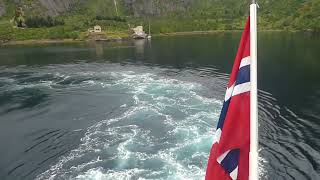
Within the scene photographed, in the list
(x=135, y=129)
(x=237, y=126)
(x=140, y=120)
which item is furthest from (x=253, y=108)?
(x=140, y=120)

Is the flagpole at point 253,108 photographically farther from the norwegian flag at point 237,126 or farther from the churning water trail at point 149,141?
the churning water trail at point 149,141

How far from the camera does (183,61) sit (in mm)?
120188

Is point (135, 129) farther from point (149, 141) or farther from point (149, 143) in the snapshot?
point (149, 143)

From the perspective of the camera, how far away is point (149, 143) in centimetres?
4831

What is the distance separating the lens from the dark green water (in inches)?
1645

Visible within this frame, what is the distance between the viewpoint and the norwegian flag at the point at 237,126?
431 inches

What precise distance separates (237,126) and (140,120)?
47272 millimetres

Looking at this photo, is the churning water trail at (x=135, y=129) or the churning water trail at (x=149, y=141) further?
the churning water trail at (x=135, y=129)

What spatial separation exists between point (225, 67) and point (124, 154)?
65320 millimetres

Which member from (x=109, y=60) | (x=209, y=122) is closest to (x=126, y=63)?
(x=109, y=60)

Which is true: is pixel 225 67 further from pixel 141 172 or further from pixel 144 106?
pixel 141 172

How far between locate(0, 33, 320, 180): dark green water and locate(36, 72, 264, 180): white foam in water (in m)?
0.12

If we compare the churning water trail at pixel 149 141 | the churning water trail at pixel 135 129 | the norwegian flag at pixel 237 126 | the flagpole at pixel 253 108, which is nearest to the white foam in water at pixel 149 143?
the churning water trail at pixel 149 141

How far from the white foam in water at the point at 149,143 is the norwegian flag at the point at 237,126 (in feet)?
92.2
